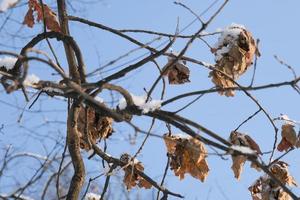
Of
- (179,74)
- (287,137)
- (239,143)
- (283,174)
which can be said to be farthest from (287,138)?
(179,74)

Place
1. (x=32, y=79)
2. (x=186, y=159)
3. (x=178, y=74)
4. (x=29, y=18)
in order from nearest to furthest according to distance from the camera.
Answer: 1. (x=32, y=79)
2. (x=186, y=159)
3. (x=178, y=74)
4. (x=29, y=18)

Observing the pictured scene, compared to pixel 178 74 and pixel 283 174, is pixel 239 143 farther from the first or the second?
pixel 178 74

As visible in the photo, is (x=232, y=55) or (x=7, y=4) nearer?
(x=7, y=4)

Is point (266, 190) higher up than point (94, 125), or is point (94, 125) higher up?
point (94, 125)

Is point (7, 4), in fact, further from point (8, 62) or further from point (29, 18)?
point (29, 18)

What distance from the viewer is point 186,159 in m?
2.29

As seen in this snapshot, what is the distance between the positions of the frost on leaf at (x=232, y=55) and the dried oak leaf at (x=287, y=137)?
0.26 m

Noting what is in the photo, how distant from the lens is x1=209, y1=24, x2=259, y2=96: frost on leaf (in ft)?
7.66

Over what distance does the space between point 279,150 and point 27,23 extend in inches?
49.4

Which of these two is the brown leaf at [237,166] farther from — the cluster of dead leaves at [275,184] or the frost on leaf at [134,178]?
the frost on leaf at [134,178]

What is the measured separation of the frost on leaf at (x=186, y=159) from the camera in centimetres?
224

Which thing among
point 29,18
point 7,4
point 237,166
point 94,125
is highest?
point 29,18

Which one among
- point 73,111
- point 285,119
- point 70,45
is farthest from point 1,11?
point 285,119

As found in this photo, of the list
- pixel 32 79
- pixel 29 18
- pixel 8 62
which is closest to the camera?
pixel 32 79
